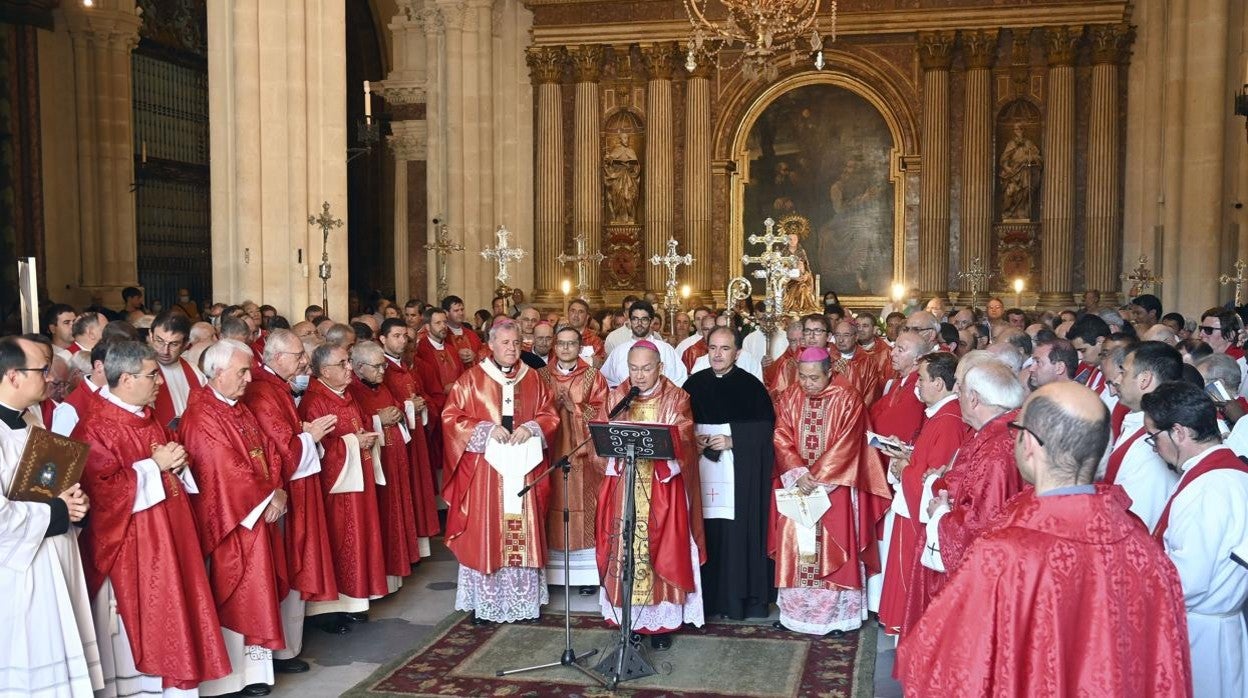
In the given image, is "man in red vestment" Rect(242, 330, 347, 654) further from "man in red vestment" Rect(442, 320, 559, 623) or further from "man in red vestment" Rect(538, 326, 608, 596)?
"man in red vestment" Rect(538, 326, 608, 596)

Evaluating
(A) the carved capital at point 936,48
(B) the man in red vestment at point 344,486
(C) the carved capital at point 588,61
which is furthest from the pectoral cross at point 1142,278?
(B) the man in red vestment at point 344,486

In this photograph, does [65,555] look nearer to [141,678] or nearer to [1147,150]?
[141,678]

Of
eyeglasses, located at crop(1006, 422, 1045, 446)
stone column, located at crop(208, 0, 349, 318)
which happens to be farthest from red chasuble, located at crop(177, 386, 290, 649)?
stone column, located at crop(208, 0, 349, 318)

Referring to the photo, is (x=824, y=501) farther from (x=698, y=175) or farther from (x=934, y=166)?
(x=698, y=175)

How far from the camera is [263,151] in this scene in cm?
1334

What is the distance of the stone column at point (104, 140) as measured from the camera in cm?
2078

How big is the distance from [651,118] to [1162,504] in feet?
61.8

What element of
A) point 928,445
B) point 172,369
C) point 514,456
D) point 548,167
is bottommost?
point 514,456

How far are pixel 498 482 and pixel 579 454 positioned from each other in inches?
26.0

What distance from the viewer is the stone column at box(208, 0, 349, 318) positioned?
43.6 ft

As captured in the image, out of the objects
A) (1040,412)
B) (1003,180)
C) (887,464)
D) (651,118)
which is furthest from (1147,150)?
(1040,412)

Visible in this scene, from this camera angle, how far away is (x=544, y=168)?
23.8m

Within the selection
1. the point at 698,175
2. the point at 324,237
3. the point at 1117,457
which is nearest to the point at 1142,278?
the point at 698,175

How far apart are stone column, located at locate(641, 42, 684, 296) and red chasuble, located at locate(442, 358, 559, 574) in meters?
15.0
